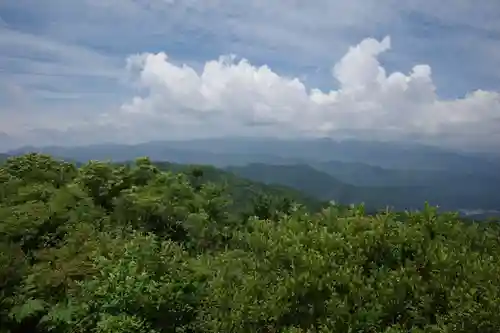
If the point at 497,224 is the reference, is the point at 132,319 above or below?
below

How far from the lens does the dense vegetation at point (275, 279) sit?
10.1m

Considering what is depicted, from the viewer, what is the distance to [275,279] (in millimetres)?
11211

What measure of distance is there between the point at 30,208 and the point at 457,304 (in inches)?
501

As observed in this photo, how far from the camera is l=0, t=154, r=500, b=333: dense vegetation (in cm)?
1010

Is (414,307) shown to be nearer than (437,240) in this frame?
Yes

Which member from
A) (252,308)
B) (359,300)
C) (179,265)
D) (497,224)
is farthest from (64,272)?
(497,224)

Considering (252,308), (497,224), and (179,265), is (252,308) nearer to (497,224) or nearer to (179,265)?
(179,265)

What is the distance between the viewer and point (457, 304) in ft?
31.3

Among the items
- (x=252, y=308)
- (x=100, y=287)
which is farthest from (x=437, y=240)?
(x=100, y=287)

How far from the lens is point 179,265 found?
13039 millimetres

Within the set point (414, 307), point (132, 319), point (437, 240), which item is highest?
point (437, 240)

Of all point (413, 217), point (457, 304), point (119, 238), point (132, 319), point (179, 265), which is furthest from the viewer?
point (119, 238)

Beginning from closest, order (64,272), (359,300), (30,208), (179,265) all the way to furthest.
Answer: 1. (359,300)
2. (179,265)
3. (64,272)
4. (30,208)

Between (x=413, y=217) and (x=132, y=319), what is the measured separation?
599 centimetres
